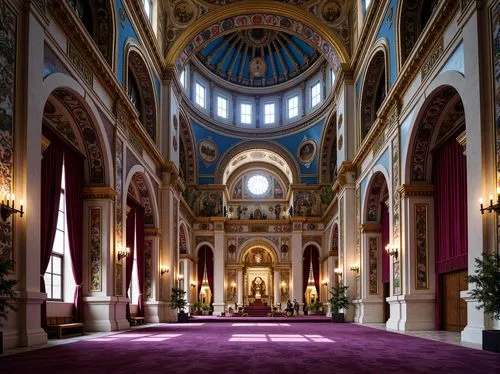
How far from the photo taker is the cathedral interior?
11281 millimetres

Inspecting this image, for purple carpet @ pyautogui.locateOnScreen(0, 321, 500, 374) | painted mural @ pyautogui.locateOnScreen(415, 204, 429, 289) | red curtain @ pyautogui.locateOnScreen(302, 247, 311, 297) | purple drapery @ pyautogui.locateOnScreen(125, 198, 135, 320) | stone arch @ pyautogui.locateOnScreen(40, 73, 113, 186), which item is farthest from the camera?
red curtain @ pyautogui.locateOnScreen(302, 247, 311, 297)

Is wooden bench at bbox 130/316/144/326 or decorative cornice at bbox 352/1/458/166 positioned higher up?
decorative cornice at bbox 352/1/458/166

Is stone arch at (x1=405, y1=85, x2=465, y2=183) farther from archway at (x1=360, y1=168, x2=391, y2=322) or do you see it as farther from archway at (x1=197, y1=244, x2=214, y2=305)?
archway at (x1=197, y1=244, x2=214, y2=305)

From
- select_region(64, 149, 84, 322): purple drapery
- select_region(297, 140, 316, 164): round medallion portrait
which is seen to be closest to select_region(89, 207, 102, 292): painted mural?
select_region(64, 149, 84, 322): purple drapery

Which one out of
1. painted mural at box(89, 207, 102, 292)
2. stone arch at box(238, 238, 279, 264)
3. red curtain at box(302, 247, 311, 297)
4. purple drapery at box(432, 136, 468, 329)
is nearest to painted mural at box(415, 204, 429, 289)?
purple drapery at box(432, 136, 468, 329)

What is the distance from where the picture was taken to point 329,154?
4000cm

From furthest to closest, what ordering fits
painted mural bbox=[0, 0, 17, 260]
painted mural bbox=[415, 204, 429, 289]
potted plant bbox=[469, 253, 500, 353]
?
painted mural bbox=[415, 204, 429, 289], painted mural bbox=[0, 0, 17, 260], potted plant bbox=[469, 253, 500, 353]

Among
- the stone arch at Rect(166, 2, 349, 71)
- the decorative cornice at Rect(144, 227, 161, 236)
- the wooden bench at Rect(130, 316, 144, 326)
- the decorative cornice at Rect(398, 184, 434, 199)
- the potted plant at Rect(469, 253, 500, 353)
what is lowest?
the wooden bench at Rect(130, 316, 144, 326)

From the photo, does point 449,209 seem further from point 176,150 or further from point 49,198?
point 176,150

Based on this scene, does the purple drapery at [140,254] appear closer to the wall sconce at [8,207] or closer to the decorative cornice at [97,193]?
the decorative cornice at [97,193]

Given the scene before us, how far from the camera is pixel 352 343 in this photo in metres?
12.7

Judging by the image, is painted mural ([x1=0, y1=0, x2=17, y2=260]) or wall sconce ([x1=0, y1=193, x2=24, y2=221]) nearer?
wall sconce ([x1=0, y1=193, x2=24, y2=221])

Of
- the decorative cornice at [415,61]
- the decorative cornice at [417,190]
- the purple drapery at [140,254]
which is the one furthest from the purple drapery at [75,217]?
the decorative cornice at [415,61]

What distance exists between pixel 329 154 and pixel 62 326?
92.4ft
